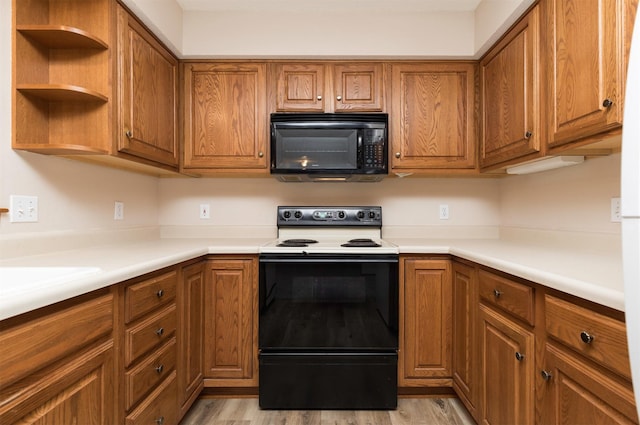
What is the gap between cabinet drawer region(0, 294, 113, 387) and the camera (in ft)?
2.43

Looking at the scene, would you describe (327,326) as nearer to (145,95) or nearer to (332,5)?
(145,95)

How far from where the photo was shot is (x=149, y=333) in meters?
1.32

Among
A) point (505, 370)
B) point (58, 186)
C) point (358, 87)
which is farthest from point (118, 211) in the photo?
point (505, 370)

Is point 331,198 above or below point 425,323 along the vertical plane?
above

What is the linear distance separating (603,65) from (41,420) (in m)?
2.01

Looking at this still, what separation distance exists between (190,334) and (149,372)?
1.31 feet

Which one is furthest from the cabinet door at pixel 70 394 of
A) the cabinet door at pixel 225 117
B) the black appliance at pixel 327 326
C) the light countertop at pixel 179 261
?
the cabinet door at pixel 225 117

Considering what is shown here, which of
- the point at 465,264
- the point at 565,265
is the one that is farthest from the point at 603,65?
the point at 465,264

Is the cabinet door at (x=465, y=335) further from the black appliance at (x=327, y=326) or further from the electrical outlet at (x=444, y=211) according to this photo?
the electrical outlet at (x=444, y=211)

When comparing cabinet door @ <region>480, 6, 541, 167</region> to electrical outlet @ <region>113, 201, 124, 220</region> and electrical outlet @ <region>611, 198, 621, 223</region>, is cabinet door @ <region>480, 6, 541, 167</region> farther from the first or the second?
electrical outlet @ <region>113, 201, 124, 220</region>

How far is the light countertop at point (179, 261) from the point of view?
2.67ft

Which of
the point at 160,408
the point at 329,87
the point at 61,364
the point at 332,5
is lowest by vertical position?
the point at 160,408

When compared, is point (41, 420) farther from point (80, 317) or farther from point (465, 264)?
point (465, 264)

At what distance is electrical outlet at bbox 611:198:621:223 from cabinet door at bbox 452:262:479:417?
2.06 feet
